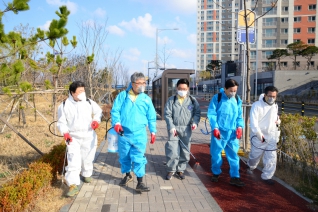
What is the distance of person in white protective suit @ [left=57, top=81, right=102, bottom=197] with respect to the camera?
411 cm

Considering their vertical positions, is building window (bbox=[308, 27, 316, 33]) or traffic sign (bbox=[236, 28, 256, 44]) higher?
building window (bbox=[308, 27, 316, 33])

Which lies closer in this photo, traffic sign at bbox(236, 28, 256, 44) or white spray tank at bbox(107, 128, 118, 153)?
white spray tank at bbox(107, 128, 118, 153)

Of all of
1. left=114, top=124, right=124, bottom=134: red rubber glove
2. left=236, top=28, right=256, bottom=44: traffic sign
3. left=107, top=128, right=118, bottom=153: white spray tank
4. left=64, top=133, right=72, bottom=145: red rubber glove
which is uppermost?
left=236, top=28, right=256, bottom=44: traffic sign

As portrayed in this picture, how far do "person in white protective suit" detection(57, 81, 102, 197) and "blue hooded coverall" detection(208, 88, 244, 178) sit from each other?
188 centimetres

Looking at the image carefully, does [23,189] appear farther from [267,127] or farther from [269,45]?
[269,45]

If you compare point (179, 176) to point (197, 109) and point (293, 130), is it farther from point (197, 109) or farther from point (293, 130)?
point (293, 130)

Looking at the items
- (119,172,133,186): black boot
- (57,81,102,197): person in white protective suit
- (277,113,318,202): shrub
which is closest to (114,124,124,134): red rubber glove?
(57,81,102,197): person in white protective suit

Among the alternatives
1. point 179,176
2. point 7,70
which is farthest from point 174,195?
point 7,70

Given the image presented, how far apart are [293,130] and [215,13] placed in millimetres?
86531

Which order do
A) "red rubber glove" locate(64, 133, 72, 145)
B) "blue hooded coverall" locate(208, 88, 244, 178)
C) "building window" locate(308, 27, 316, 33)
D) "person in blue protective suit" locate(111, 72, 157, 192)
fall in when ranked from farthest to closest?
"building window" locate(308, 27, 316, 33)
"blue hooded coverall" locate(208, 88, 244, 178)
"person in blue protective suit" locate(111, 72, 157, 192)
"red rubber glove" locate(64, 133, 72, 145)

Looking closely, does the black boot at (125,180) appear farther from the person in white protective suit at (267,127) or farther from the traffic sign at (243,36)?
the traffic sign at (243,36)

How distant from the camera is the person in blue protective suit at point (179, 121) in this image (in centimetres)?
481

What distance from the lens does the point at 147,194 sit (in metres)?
4.23

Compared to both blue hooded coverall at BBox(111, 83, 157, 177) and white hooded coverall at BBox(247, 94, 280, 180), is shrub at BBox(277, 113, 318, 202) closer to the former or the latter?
white hooded coverall at BBox(247, 94, 280, 180)
